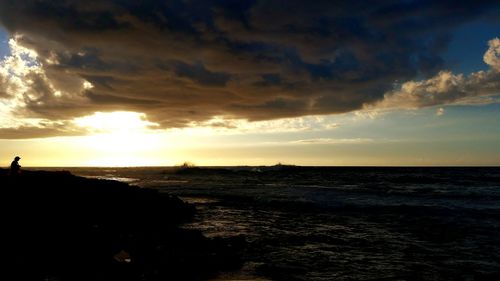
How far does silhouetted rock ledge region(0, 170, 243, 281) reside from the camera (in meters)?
9.44

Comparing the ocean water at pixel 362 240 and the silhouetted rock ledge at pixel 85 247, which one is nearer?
the silhouetted rock ledge at pixel 85 247

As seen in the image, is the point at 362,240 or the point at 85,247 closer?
the point at 85,247

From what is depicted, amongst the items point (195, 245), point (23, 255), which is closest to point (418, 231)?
point (195, 245)

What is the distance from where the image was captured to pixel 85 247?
1120 cm

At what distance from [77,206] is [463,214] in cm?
→ 2480

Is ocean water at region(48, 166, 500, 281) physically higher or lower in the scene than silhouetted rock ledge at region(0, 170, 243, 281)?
lower

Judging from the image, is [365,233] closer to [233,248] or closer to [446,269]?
[446,269]

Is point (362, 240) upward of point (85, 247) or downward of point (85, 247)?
downward

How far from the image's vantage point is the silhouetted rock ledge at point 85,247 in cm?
944

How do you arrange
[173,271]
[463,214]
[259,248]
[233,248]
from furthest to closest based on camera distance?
1. [463,214]
2. [259,248]
3. [233,248]
4. [173,271]

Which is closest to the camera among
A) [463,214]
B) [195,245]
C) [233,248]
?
[195,245]

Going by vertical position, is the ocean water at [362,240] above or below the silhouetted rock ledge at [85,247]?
below

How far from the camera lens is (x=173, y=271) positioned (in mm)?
10898

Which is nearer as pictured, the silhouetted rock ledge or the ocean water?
the silhouetted rock ledge
